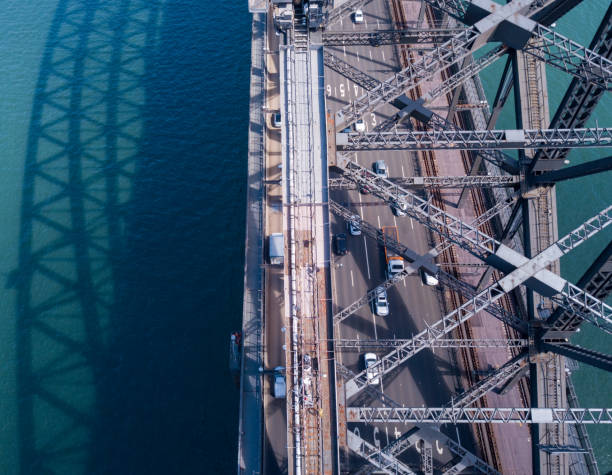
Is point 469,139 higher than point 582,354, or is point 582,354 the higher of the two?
point 469,139

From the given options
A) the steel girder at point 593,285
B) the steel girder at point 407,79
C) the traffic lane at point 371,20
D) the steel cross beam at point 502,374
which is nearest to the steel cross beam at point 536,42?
the steel girder at point 407,79

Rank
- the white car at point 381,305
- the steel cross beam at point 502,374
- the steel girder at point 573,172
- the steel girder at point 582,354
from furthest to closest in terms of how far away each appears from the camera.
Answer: the white car at point 381,305 → the steel cross beam at point 502,374 → the steel girder at point 573,172 → the steel girder at point 582,354

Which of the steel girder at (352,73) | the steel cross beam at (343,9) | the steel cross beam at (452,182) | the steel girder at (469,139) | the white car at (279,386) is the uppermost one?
the steel cross beam at (343,9)

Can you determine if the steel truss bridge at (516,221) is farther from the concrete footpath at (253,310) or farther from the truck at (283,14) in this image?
the concrete footpath at (253,310)

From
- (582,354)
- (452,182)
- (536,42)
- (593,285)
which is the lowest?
(582,354)

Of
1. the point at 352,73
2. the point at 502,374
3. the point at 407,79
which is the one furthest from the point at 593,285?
the point at 352,73

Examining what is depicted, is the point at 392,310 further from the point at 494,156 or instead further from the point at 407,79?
the point at 407,79
